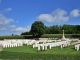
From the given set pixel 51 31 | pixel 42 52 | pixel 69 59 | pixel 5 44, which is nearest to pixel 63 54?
pixel 42 52

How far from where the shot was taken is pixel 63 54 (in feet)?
126

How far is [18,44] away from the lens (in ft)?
181

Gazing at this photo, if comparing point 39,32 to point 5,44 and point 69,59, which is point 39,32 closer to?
point 5,44

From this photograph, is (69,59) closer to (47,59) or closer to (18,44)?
(47,59)

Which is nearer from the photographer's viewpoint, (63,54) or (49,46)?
(63,54)

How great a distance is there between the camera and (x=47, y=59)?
32.2 meters

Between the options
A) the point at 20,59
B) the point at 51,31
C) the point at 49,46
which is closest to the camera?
the point at 20,59

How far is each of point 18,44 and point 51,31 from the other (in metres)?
83.8

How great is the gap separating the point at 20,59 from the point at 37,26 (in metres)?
77.8

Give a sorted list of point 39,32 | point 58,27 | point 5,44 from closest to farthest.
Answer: point 5,44
point 39,32
point 58,27

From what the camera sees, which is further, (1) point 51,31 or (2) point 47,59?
(1) point 51,31

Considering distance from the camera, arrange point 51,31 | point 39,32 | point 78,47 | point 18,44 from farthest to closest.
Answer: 1. point 51,31
2. point 39,32
3. point 18,44
4. point 78,47

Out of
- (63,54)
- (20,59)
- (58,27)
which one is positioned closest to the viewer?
(20,59)

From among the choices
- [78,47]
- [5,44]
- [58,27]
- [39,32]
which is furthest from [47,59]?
[58,27]
